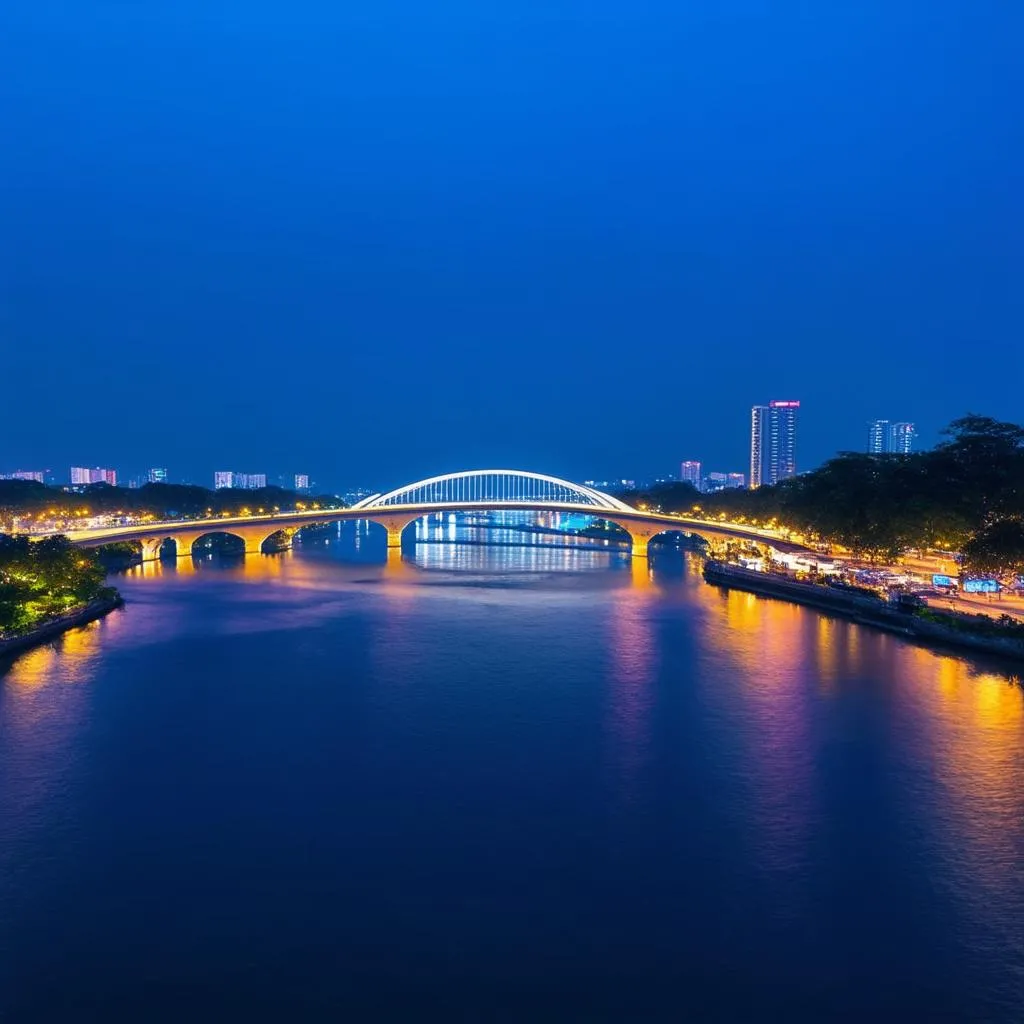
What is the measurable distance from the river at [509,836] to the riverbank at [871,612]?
3.55 ft

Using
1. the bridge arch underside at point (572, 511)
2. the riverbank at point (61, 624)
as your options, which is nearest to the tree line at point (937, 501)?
the bridge arch underside at point (572, 511)

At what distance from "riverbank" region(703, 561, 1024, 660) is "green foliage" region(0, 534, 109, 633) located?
23.1m

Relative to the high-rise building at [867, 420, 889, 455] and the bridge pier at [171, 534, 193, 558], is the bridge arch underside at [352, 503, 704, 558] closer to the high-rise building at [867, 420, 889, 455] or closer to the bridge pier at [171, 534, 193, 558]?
the bridge pier at [171, 534, 193, 558]

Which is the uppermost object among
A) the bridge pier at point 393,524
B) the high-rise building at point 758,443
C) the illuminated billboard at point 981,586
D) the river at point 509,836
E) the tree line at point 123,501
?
the high-rise building at point 758,443

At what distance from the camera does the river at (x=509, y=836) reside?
7.20m

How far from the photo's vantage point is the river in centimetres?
720

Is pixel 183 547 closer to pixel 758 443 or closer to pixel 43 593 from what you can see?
pixel 43 593

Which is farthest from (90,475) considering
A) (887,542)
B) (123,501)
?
(887,542)

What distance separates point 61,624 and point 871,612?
23.3m

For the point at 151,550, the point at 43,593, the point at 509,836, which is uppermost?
the point at 151,550

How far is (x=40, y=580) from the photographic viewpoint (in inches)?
959

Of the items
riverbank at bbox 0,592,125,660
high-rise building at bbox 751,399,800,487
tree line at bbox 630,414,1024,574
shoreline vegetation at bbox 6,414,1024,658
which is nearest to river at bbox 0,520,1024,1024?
riverbank at bbox 0,592,125,660

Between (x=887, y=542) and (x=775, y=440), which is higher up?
(x=775, y=440)

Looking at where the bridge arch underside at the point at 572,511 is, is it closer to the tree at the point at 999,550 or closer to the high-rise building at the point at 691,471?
the tree at the point at 999,550
